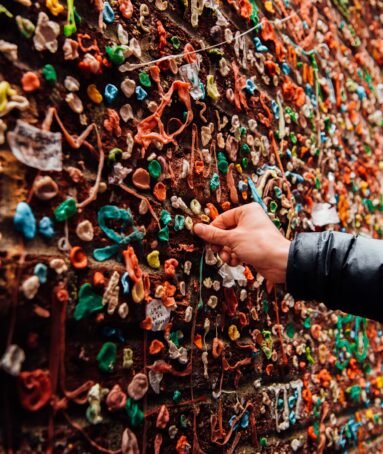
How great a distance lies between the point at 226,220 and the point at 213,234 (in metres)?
0.06

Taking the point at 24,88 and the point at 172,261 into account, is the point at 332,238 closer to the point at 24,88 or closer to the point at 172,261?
the point at 172,261

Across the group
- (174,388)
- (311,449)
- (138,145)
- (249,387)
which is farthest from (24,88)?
(311,449)

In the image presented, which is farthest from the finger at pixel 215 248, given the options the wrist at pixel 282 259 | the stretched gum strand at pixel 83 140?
the stretched gum strand at pixel 83 140

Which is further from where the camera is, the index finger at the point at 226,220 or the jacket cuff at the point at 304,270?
the index finger at the point at 226,220

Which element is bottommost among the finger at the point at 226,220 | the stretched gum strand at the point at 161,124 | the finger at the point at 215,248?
the finger at the point at 215,248

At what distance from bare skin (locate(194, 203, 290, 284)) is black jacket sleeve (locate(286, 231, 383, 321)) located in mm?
27

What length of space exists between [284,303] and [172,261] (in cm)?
52

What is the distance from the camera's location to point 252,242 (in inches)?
37.7

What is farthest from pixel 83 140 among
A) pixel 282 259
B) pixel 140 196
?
pixel 282 259

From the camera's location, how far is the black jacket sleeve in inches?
35.3

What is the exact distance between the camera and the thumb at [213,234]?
100cm

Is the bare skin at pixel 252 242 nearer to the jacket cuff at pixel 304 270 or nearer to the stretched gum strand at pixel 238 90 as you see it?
the jacket cuff at pixel 304 270

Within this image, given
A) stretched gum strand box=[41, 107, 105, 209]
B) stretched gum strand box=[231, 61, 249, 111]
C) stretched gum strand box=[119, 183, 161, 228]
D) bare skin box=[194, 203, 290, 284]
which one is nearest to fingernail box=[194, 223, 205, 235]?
bare skin box=[194, 203, 290, 284]

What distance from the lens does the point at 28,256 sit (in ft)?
2.30
